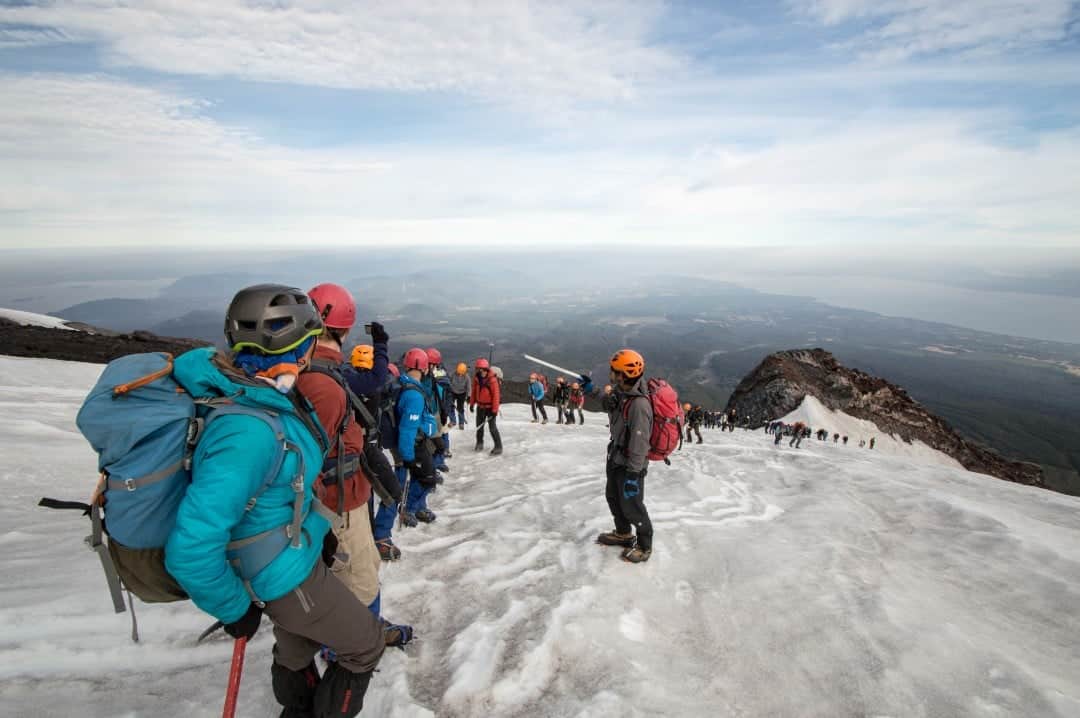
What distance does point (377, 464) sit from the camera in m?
5.38

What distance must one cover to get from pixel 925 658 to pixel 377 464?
607 cm

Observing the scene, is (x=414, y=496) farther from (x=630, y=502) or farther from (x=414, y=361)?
(x=630, y=502)

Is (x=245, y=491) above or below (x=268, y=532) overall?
above

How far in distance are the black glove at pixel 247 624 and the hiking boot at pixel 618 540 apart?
507 cm

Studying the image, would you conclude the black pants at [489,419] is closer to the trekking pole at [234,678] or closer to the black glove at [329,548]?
the black glove at [329,548]

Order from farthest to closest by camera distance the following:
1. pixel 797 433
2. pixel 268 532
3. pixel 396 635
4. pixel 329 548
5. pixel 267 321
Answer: pixel 797 433
pixel 396 635
pixel 329 548
pixel 267 321
pixel 268 532

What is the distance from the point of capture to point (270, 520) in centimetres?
277

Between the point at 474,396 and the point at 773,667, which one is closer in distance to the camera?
the point at 773,667

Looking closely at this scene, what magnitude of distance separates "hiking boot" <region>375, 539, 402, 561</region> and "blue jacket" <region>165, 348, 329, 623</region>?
3927 millimetres

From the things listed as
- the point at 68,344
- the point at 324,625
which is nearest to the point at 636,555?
the point at 324,625

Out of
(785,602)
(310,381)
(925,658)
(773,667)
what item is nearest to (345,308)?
(310,381)

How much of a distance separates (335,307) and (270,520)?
3.03m

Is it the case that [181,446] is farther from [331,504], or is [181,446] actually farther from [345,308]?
[345,308]

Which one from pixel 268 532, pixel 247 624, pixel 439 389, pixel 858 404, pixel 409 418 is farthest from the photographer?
pixel 858 404
